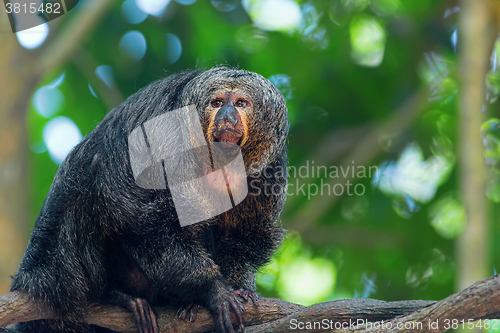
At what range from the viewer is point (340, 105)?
9.50 m

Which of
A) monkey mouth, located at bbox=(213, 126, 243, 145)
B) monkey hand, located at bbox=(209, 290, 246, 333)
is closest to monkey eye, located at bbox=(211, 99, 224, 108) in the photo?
monkey mouth, located at bbox=(213, 126, 243, 145)

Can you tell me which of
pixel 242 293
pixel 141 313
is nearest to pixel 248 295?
pixel 242 293

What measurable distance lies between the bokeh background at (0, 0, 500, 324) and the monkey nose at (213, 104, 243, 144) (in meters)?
4.37

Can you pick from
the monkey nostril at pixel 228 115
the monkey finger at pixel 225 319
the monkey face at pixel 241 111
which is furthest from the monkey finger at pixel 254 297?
the monkey nostril at pixel 228 115

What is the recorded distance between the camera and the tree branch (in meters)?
3.00

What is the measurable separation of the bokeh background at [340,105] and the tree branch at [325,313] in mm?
4378

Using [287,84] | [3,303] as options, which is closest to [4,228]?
[3,303]

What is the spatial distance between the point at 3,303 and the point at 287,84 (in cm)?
608

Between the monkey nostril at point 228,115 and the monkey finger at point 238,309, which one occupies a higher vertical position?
the monkey nostril at point 228,115

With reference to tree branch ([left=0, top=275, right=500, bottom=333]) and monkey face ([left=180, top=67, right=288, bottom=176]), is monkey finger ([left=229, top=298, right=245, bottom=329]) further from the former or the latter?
monkey face ([left=180, top=67, right=288, bottom=176])

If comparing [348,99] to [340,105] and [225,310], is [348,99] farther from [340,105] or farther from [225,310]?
[225,310]

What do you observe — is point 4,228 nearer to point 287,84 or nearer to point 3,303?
point 3,303

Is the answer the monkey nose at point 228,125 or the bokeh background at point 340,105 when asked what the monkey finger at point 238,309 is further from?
the bokeh background at point 340,105

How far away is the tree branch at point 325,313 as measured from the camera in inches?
118
